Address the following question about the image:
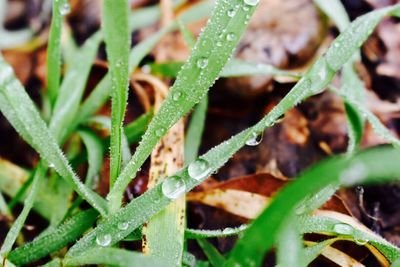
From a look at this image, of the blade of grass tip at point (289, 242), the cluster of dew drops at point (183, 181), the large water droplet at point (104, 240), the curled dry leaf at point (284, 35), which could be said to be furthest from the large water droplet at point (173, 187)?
the curled dry leaf at point (284, 35)

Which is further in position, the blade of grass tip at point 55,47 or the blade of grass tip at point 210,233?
the blade of grass tip at point 55,47

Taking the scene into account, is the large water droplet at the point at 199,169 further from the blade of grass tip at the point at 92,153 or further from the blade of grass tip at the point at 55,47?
the blade of grass tip at the point at 55,47

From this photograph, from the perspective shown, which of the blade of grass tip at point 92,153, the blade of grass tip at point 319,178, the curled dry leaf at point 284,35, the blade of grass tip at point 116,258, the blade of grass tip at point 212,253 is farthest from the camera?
the curled dry leaf at point 284,35

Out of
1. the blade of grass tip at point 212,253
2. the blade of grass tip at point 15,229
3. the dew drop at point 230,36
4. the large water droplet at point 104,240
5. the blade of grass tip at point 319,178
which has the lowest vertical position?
the blade of grass tip at point 212,253

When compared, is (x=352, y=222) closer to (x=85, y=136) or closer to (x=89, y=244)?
(x=89, y=244)

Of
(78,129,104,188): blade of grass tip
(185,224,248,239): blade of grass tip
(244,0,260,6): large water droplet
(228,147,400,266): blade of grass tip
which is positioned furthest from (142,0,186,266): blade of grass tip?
(244,0,260,6): large water droplet

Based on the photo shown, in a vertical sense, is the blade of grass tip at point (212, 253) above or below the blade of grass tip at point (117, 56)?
below

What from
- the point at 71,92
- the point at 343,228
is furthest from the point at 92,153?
the point at 343,228

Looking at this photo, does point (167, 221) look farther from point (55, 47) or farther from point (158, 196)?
point (55, 47)

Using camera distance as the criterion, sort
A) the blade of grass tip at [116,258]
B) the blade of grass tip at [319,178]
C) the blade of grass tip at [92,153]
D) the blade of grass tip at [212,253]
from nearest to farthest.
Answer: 1. the blade of grass tip at [319,178]
2. the blade of grass tip at [116,258]
3. the blade of grass tip at [212,253]
4. the blade of grass tip at [92,153]
